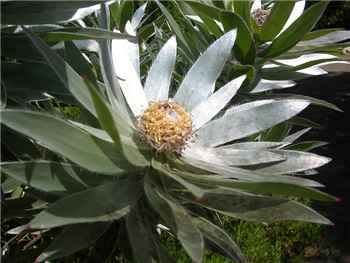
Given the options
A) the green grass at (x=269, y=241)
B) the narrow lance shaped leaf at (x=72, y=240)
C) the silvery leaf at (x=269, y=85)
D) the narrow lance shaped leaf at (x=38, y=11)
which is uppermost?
the narrow lance shaped leaf at (x=38, y=11)

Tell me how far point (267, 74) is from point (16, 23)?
2.77 feet

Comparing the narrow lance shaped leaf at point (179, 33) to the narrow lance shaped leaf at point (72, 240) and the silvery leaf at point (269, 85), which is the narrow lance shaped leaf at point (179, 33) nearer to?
the silvery leaf at point (269, 85)

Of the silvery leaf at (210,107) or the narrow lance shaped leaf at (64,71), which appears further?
the silvery leaf at (210,107)

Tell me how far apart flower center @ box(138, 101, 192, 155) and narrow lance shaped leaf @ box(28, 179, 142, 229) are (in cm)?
15

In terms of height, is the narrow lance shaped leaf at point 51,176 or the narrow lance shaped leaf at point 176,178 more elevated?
the narrow lance shaped leaf at point 51,176

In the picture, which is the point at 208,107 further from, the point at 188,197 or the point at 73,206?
the point at 73,206

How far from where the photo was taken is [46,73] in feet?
3.77

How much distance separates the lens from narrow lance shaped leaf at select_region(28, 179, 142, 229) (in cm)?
94

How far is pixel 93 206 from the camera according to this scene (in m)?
1.02

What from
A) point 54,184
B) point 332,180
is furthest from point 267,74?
point 332,180

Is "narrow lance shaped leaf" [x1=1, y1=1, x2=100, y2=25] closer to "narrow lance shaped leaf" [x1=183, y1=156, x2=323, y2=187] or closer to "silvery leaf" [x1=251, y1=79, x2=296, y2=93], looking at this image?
"narrow lance shaped leaf" [x1=183, y1=156, x2=323, y2=187]

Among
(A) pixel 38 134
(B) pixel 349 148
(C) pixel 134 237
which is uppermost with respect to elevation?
(A) pixel 38 134

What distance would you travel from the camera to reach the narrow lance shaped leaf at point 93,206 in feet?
3.10

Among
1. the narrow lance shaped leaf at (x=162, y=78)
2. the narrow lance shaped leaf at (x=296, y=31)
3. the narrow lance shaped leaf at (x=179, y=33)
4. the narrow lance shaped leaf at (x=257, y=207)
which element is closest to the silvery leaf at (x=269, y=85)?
the narrow lance shaped leaf at (x=296, y=31)
